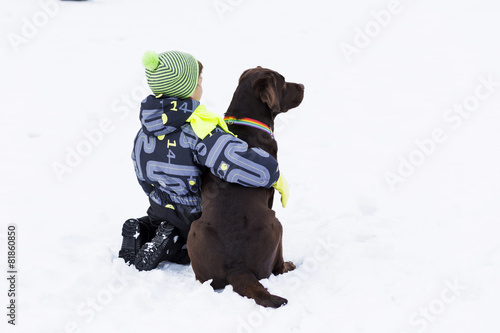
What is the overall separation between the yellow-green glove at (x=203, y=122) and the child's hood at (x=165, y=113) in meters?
0.03

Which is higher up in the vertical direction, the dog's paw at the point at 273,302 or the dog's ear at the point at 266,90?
the dog's ear at the point at 266,90

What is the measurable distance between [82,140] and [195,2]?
469cm

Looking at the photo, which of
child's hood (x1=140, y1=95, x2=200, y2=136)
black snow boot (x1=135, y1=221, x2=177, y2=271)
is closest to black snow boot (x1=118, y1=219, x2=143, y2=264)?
black snow boot (x1=135, y1=221, x2=177, y2=271)

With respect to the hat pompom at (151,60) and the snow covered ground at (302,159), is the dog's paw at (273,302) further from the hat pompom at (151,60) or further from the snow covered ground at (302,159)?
the hat pompom at (151,60)

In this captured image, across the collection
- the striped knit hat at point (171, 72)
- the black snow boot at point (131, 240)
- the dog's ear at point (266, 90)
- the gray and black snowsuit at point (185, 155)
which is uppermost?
the dog's ear at point (266, 90)

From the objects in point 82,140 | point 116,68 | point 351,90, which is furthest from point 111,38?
point 351,90

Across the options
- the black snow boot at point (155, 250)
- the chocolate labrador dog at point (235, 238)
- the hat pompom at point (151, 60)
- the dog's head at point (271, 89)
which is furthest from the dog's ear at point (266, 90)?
the black snow boot at point (155, 250)

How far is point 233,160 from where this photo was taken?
9.51ft

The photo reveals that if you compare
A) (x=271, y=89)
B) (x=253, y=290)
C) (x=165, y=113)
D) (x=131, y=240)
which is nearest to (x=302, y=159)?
(x=271, y=89)

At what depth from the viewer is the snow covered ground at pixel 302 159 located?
273 centimetres

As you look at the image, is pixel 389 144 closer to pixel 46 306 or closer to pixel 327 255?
pixel 327 255

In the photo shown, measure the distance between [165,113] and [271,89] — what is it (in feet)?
2.15

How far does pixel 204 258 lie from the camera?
2.94 meters

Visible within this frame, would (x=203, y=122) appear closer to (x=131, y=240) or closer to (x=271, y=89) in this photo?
(x=271, y=89)
